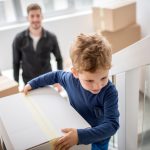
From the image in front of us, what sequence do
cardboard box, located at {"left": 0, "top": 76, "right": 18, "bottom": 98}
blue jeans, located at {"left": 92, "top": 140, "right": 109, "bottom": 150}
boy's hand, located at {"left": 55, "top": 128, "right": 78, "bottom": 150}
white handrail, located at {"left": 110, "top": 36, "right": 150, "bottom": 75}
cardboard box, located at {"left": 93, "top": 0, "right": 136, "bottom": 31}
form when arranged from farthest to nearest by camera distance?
cardboard box, located at {"left": 93, "top": 0, "right": 136, "bottom": 31}, cardboard box, located at {"left": 0, "top": 76, "right": 18, "bottom": 98}, blue jeans, located at {"left": 92, "top": 140, "right": 109, "bottom": 150}, white handrail, located at {"left": 110, "top": 36, "right": 150, "bottom": 75}, boy's hand, located at {"left": 55, "top": 128, "right": 78, "bottom": 150}

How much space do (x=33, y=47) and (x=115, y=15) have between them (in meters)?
1.09

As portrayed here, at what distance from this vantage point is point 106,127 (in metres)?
0.87

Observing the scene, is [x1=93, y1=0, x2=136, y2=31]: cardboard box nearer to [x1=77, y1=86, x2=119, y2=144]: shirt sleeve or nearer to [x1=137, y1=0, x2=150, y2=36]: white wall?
[x1=137, y1=0, x2=150, y2=36]: white wall

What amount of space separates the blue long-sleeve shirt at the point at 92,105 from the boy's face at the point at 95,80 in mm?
29

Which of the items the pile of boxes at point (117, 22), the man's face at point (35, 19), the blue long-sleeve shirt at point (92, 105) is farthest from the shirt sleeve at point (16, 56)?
the blue long-sleeve shirt at point (92, 105)

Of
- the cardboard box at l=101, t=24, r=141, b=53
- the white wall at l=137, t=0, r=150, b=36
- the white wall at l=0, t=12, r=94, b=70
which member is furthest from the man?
the white wall at l=137, t=0, r=150, b=36

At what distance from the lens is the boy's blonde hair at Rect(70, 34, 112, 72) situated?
862 mm

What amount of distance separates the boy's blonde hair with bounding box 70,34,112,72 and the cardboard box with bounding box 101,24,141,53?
7.20ft

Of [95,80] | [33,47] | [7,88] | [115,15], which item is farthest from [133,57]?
[115,15]

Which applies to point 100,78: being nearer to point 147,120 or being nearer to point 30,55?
point 147,120

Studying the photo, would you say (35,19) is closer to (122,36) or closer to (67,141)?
(122,36)

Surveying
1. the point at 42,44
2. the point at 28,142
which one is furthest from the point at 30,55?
the point at 28,142

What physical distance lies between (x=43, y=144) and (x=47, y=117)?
0.14 meters

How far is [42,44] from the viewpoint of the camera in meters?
2.46
